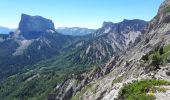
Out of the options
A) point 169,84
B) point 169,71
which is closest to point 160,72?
point 169,71

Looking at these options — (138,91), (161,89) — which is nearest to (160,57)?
(161,89)

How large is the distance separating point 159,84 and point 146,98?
1035 cm

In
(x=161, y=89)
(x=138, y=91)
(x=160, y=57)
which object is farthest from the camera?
(x=160, y=57)

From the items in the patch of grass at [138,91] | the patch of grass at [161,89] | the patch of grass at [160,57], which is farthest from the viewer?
the patch of grass at [160,57]

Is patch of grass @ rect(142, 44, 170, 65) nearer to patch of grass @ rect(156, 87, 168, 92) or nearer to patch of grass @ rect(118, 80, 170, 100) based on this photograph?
patch of grass @ rect(118, 80, 170, 100)

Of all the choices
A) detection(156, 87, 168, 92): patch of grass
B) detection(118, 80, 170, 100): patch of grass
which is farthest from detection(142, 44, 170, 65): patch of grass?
detection(156, 87, 168, 92): patch of grass

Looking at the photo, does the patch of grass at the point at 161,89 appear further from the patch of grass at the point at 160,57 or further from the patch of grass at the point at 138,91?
the patch of grass at the point at 160,57

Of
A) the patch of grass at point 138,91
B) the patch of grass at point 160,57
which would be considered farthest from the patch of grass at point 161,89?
the patch of grass at point 160,57

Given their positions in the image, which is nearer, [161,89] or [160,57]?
[161,89]

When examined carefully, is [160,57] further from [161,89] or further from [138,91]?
[138,91]

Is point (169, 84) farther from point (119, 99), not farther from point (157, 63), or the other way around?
point (157, 63)

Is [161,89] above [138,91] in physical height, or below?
above

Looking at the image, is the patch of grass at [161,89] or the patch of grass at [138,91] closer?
the patch of grass at [138,91]

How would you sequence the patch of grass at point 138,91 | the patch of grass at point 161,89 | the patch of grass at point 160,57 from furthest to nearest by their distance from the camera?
the patch of grass at point 160,57
the patch of grass at point 161,89
the patch of grass at point 138,91
